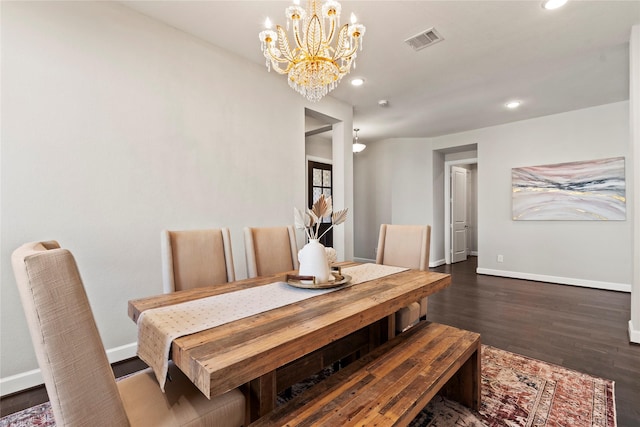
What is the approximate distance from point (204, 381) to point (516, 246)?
18.5 feet

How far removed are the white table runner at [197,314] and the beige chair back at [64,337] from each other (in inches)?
9.5

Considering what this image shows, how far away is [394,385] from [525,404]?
1.12 meters

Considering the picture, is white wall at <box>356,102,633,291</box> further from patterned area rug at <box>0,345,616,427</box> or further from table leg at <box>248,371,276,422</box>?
table leg at <box>248,371,276,422</box>

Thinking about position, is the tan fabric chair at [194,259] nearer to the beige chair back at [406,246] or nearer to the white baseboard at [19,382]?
the white baseboard at [19,382]

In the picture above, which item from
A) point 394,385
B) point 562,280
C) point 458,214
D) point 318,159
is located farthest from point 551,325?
point 318,159

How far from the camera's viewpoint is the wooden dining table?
829 millimetres

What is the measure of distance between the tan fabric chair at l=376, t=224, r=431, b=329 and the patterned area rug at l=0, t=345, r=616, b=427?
23.6 inches

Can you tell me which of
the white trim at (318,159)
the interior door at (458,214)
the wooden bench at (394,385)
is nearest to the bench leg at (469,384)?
the wooden bench at (394,385)

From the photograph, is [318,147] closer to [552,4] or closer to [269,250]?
[269,250]

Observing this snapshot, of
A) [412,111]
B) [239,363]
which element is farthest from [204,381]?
[412,111]

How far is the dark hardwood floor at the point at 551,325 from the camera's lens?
188 cm

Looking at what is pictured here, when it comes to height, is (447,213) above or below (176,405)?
above

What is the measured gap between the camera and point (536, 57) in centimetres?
295

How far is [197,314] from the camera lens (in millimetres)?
1173
